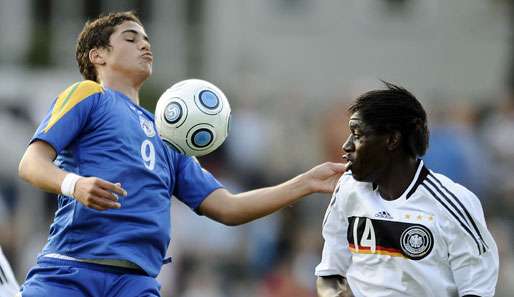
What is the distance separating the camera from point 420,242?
676cm

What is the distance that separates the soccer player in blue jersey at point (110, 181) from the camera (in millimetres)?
7012

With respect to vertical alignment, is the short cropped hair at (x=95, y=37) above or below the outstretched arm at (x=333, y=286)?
above

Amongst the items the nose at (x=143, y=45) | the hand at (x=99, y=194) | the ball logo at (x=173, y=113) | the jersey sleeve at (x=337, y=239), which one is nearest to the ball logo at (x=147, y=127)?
the ball logo at (x=173, y=113)

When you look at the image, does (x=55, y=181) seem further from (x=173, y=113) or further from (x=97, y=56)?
(x=97, y=56)

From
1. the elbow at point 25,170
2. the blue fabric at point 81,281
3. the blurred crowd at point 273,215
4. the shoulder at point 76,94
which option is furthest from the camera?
the blurred crowd at point 273,215

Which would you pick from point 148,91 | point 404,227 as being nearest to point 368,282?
point 404,227

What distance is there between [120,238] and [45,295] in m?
0.49

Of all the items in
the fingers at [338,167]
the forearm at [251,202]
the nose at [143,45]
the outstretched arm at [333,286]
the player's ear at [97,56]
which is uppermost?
the nose at [143,45]

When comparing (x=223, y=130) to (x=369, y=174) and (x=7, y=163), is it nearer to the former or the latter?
(x=369, y=174)

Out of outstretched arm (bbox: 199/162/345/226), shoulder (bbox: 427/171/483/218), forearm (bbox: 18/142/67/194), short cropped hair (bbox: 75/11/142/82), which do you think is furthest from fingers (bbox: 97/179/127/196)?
shoulder (bbox: 427/171/483/218)

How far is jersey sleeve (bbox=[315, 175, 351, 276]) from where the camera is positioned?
706 centimetres

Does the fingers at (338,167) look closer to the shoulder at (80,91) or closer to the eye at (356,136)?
the eye at (356,136)

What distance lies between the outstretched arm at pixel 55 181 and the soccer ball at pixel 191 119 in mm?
728

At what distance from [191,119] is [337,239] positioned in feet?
3.52
